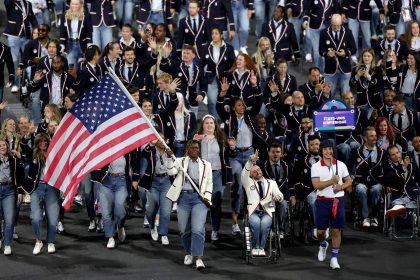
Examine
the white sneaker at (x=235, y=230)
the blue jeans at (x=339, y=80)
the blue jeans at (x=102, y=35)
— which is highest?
the blue jeans at (x=102, y=35)

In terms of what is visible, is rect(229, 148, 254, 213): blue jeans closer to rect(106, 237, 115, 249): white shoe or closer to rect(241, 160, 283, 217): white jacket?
rect(241, 160, 283, 217): white jacket

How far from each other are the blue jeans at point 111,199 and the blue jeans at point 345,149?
14.2ft

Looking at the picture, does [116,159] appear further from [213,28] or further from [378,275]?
[213,28]

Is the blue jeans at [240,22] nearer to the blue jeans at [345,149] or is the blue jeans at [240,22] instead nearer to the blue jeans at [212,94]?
the blue jeans at [212,94]

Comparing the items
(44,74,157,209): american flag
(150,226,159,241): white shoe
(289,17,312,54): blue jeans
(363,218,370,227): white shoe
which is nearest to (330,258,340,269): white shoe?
(363,218,370,227): white shoe

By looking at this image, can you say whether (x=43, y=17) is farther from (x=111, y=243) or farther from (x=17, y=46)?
(x=111, y=243)

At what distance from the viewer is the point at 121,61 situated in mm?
23016

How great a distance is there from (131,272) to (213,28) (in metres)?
7.62

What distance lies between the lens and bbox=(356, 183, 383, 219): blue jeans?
2083 centimetres

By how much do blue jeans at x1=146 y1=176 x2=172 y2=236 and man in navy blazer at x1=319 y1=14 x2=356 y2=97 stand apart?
5459mm

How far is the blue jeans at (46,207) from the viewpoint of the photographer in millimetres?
19422

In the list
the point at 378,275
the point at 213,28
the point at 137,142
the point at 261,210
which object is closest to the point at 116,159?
the point at 137,142

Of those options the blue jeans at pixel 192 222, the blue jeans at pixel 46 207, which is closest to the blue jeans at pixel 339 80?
the blue jeans at pixel 192 222

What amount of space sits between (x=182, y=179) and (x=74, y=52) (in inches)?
280
